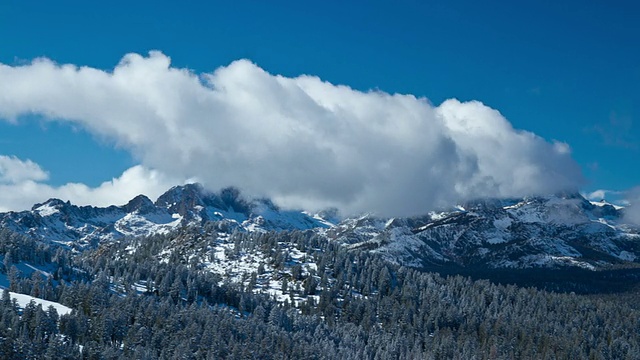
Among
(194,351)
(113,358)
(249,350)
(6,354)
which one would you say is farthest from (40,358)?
(249,350)

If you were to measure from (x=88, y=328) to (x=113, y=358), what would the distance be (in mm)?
21242

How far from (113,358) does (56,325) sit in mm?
23491

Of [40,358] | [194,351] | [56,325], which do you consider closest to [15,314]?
[56,325]

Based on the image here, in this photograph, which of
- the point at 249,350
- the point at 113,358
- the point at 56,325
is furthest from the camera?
the point at 249,350

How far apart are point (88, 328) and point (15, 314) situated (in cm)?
2036

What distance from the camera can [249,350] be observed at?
197 meters

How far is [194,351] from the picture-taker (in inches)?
7628

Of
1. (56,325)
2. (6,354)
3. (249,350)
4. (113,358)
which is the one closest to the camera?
(6,354)

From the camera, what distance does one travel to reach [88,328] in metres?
188

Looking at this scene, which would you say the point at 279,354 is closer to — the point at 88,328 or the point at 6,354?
the point at 88,328

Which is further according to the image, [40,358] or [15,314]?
[15,314]

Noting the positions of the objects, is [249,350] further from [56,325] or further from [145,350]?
[56,325]

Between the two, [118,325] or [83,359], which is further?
[118,325]

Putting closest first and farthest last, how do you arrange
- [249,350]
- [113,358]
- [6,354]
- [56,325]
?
1. [6,354]
2. [113,358]
3. [56,325]
4. [249,350]
